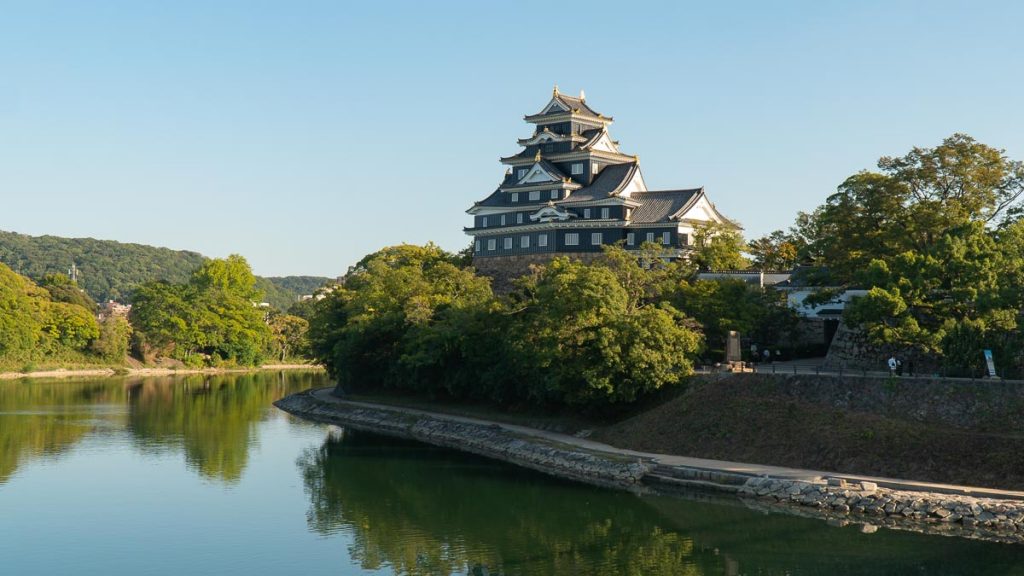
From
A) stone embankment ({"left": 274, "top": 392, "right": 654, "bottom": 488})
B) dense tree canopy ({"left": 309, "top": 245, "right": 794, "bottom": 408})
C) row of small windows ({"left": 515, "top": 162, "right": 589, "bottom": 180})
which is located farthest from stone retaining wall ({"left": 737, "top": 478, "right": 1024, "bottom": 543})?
row of small windows ({"left": 515, "top": 162, "right": 589, "bottom": 180})

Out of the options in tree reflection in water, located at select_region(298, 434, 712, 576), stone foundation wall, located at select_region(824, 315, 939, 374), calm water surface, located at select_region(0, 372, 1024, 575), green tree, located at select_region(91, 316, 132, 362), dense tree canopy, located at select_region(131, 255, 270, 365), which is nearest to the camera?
calm water surface, located at select_region(0, 372, 1024, 575)

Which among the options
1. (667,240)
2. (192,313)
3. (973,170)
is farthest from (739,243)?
(192,313)

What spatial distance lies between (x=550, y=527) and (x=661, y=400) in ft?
41.4

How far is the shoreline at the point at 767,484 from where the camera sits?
26156 millimetres

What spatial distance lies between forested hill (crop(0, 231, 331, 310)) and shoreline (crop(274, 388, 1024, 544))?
394 ft

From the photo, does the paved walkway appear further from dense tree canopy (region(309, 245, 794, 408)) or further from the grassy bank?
dense tree canopy (region(309, 245, 794, 408))

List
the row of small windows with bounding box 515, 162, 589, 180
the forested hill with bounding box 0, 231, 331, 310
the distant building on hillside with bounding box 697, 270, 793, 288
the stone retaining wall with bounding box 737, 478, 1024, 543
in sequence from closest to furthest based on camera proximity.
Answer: the stone retaining wall with bounding box 737, 478, 1024, 543
the distant building on hillside with bounding box 697, 270, 793, 288
the row of small windows with bounding box 515, 162, 589, 180
the forested hill with bounding box 0, 231, 331, 310

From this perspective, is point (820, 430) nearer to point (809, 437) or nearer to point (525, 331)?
point (809, 437)

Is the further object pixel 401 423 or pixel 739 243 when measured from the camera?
pixel 739 243

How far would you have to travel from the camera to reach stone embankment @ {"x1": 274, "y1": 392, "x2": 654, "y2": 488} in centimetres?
3416

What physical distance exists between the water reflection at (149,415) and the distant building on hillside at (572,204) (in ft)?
61.2

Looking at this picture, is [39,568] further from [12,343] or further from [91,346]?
[91,346]

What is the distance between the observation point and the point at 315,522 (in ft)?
93.1

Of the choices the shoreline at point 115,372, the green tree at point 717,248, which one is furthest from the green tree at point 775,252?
the shoreline at point 115,372
